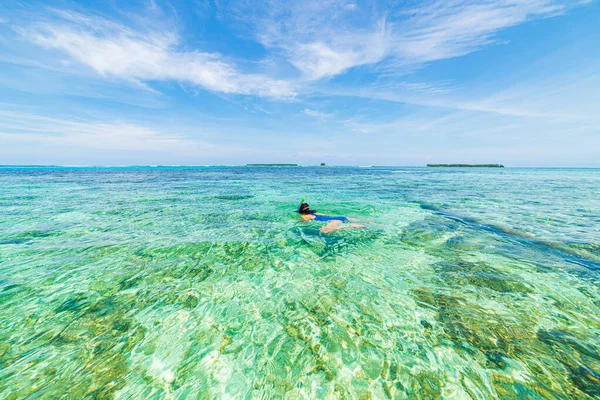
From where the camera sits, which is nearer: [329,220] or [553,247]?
[553,247]

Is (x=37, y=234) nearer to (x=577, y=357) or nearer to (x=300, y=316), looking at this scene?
(x=300, y=316)

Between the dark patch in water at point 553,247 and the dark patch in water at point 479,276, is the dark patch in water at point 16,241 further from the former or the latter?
the dark patch in water at point 553,247

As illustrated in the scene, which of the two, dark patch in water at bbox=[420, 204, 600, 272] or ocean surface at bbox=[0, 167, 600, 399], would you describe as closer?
ocean surface at bbox=[0, 167, 600, 399]

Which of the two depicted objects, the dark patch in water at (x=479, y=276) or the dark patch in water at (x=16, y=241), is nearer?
the dark patch in water at (x=479, y=276)

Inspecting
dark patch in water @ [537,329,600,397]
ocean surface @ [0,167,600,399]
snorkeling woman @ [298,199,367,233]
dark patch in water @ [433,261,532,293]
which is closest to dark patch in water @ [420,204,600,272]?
ocean surface @ [0,167,600,399]

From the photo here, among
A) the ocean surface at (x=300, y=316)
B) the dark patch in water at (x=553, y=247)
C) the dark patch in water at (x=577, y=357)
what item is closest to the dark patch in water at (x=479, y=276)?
the ocean surface at (x=300, y=316)

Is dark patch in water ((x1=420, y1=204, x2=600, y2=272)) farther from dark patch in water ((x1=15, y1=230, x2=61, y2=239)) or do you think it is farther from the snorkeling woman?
dark patch in water ((x1=15, y1=230, x2=61, y2=239))

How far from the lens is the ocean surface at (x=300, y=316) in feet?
11.9

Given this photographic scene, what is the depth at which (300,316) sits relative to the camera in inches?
204

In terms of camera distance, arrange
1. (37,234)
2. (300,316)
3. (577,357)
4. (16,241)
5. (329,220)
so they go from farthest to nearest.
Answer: (329,220)
(37,234)
(16,241)
(300,316)
(577,357)

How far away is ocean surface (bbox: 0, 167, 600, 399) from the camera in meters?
3.62

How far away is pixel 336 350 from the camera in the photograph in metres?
4.27

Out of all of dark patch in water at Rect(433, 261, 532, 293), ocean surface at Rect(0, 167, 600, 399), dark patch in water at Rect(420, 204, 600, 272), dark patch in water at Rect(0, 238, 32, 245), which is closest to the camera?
ocean surface at Rect(0, 167, 600, 399)

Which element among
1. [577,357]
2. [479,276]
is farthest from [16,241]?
[577,357]
